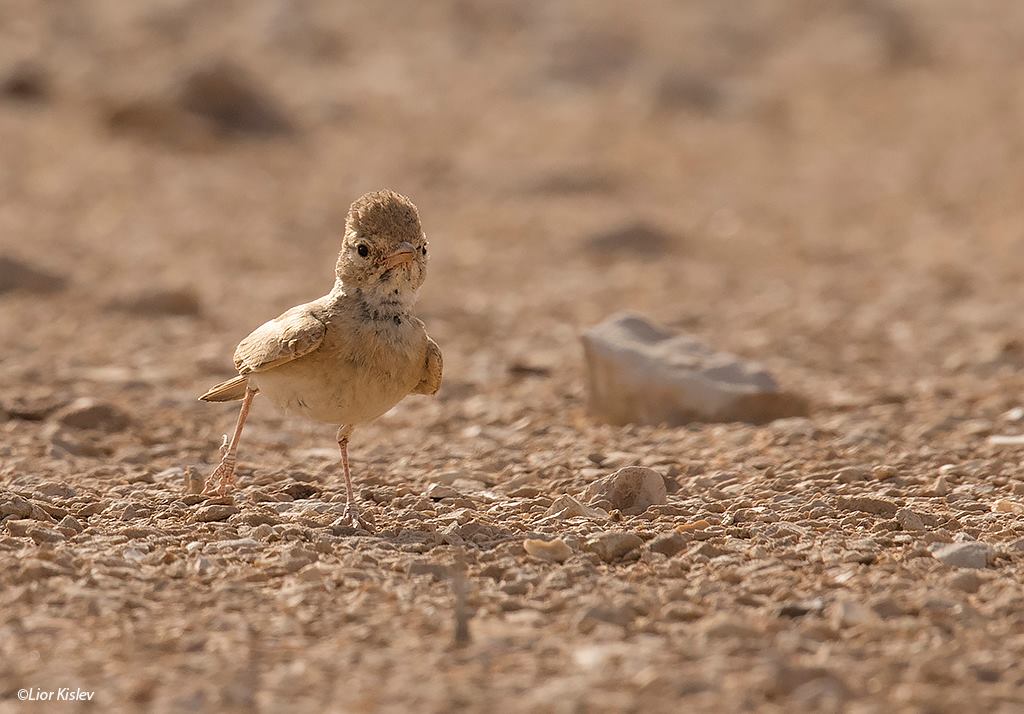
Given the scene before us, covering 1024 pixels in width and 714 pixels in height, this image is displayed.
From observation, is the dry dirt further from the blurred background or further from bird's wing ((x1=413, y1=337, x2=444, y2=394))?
bird's wing ((x1=413, y1=337, x2=444, y2=394))

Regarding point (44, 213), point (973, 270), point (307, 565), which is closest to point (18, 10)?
point (44, 213)

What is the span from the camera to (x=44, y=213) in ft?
45.8

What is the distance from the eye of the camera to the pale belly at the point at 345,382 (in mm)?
5664

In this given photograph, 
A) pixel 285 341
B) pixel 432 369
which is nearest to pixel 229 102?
pixel 432 369

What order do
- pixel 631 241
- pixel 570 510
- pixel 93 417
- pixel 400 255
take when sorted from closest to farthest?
pixel 400 255 < pixel 570 510 < pixel 93 417 < pixel 631 241

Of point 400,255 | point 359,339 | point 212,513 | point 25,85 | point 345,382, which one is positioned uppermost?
point 25,85

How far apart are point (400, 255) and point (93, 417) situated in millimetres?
2579

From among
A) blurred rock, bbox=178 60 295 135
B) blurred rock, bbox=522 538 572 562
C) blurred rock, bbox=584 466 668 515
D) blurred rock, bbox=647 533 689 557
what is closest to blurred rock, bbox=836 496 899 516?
blurred rock, bbox=584 466 668 515

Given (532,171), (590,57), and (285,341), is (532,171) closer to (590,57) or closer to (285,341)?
(590,57)

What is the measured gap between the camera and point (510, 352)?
10.2 metres

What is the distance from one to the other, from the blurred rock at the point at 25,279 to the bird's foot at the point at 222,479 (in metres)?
5.35

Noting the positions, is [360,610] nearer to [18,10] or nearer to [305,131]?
[305,131]

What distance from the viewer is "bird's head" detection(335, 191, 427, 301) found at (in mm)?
5750

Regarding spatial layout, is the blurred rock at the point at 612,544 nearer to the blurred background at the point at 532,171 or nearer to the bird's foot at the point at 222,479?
the bird's foot at the point at 222,479
